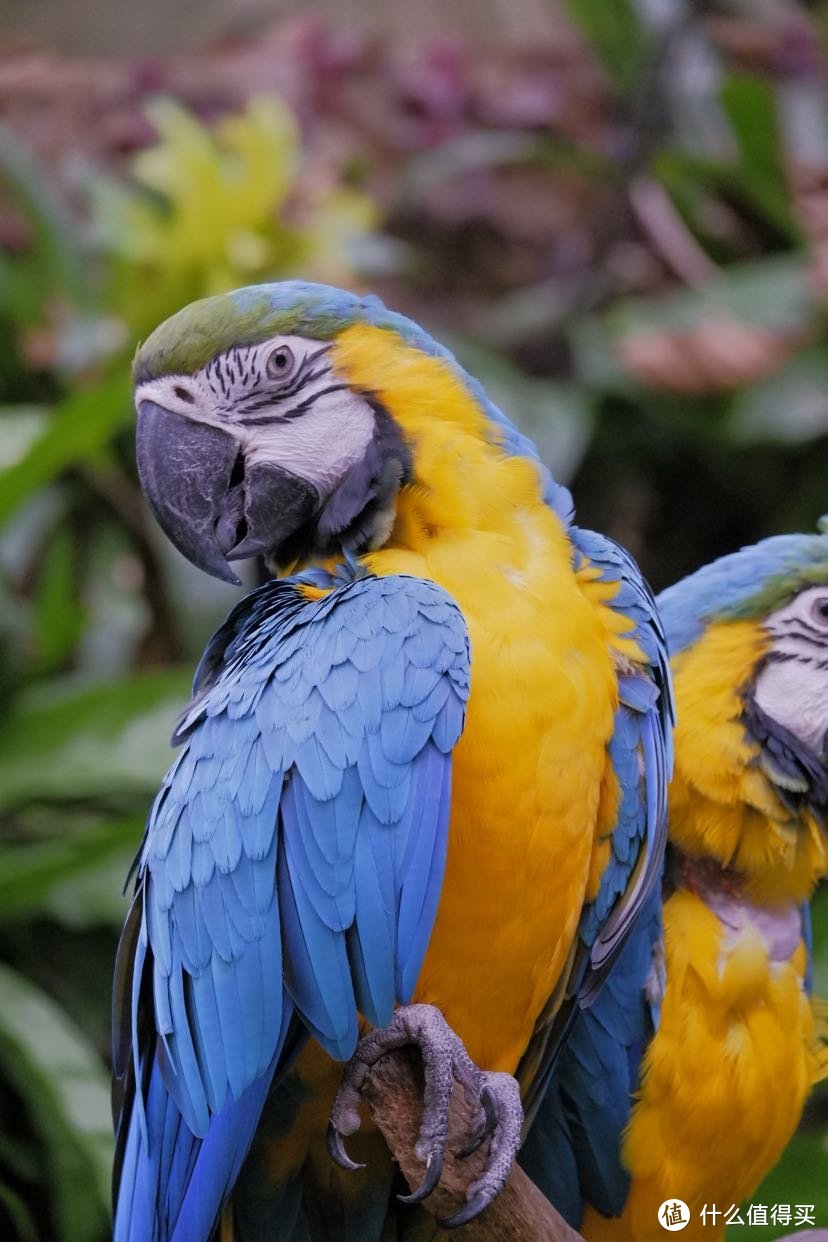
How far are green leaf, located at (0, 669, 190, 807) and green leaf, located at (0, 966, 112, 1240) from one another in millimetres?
303

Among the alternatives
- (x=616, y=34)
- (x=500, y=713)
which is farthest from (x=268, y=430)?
(x=616, y=34)

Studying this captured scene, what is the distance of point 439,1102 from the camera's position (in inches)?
41.1

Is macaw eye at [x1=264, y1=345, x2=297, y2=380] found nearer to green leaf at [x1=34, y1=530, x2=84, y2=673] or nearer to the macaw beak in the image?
the macaw beak

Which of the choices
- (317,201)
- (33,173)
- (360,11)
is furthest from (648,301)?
(360,11)

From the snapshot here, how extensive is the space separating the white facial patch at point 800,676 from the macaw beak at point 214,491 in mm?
504

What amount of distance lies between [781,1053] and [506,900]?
0.42 meters

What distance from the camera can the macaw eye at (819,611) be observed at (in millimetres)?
1435

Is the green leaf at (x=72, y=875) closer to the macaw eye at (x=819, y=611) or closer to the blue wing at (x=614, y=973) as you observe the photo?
the blue wing at (x=614, y=973)

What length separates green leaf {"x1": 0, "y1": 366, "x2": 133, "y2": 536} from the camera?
2088 millimetres

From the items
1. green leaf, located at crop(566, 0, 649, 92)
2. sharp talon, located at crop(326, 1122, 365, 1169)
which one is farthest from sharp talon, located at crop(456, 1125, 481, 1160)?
green leaf, located at crop(566, 0, 649, 92)

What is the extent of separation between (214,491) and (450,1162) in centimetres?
59

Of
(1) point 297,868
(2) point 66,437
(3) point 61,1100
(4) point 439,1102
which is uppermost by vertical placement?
(2) point 66,437

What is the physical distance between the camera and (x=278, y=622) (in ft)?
4.07

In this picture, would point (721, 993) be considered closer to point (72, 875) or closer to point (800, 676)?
point (800, 676)
